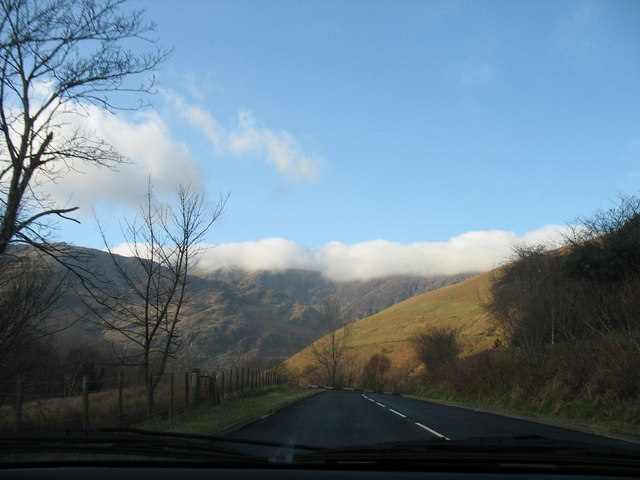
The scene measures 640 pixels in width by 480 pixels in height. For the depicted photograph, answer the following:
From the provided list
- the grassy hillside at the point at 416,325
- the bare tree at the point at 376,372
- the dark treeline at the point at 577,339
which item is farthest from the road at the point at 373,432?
the bare tree at the point at 376,372

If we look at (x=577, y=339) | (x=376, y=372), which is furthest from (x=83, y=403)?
(x=376, y=372)

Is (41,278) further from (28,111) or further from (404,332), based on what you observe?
(404,332)

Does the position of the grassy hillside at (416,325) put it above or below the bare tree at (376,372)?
above

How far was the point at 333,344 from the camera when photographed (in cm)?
6694

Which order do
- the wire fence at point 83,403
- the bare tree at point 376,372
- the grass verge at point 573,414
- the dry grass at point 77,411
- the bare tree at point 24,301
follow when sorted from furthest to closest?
the bare tree at point 376,372 < the bare tree at point 24,301 < the grass verge at point 573,414 < the dry grass at point 77,411 < the wire fence at point 83,403

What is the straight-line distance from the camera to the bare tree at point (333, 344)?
2623 inches

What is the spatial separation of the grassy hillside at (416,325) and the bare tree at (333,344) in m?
2.54

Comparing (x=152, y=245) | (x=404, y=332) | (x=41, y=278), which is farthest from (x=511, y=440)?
(x=404, y=332)

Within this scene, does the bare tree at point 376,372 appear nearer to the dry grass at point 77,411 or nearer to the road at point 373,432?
the dry grass at point 77,411

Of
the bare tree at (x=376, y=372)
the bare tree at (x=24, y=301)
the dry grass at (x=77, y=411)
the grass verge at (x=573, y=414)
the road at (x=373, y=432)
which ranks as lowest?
the bare tree at (x=376, y=372)

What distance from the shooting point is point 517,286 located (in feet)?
95.1

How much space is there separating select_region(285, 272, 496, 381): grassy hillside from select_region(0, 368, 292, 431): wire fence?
1312 inches

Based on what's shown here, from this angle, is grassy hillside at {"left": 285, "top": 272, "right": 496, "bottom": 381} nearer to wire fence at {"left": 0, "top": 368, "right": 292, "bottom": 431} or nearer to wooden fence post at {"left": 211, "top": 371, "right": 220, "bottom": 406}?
wooden fence post at {"left": 211, "top": 371, "right": 220, "bottom": 406}

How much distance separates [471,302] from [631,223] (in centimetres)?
5633
